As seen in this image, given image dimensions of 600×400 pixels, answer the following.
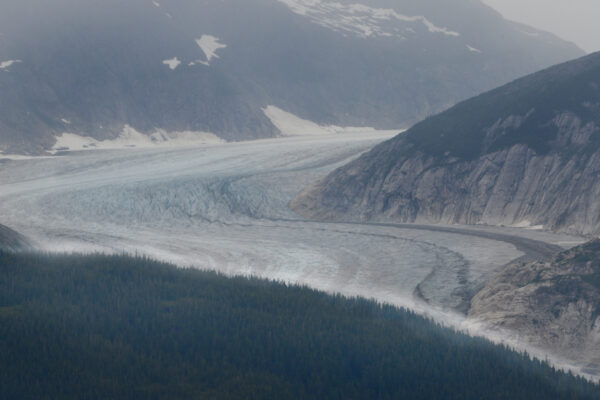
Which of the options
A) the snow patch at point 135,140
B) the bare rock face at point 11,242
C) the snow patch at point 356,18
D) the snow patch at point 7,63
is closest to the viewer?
the bare rock face at point 11,242

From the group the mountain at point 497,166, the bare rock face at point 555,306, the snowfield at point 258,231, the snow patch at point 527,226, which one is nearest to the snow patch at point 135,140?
the snowfield at point 258,231

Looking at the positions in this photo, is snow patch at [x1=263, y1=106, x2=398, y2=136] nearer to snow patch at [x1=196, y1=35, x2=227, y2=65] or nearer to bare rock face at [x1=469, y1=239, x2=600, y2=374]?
snow patch at [x1=196, y1=35, x2=227, y2=65]

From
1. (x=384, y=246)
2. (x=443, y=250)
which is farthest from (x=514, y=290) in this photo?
(x=384, y=246)

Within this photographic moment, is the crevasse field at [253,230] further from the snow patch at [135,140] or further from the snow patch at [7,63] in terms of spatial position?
the snow patch at [7,63]

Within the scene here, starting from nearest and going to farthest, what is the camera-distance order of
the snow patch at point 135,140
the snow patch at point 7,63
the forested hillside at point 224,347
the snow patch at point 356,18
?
the forested hillside at point 224,347 < the snow patch at point 135,140 < the snow patch at point 7,63 < the snow patch at point 356,18

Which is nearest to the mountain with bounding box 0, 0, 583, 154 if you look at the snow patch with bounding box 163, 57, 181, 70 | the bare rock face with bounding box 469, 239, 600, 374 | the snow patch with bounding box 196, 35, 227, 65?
the snow patch with bounding box 163, 57, 181, 70

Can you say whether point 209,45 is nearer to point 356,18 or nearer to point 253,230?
point 356,18
